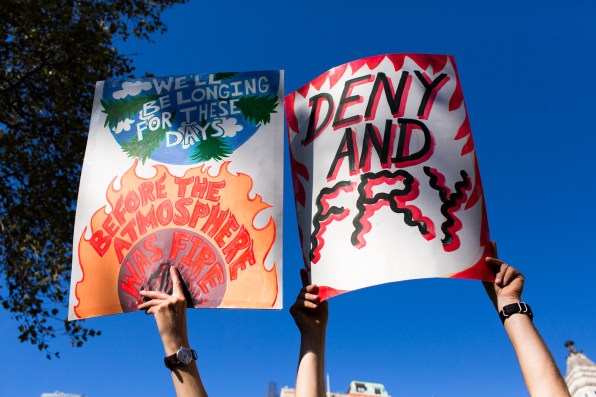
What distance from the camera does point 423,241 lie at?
2.02 meters

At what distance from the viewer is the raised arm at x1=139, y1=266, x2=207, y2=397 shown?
179 cm

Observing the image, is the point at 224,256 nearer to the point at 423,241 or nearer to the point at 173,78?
the point at 423,241

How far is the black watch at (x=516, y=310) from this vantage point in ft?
6.01

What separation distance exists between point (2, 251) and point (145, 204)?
6.21m

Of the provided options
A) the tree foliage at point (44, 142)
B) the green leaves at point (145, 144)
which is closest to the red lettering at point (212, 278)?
the green leaves at point (145, 144)

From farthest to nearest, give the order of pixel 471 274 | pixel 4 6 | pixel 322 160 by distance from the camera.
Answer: pixel 4 6 → pixel 322 160 → pixel 471 274

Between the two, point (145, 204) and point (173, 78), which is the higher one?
point (173, 78)

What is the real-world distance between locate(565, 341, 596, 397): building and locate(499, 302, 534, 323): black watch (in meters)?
52.6

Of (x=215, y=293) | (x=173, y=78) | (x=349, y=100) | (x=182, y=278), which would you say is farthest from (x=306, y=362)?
(x=173, y=78)

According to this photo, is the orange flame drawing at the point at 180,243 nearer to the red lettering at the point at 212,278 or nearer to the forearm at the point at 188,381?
the red lettering at the point at 212,278

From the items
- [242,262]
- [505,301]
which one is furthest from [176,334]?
[505,301]

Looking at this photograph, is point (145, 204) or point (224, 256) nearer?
point (224, 256)

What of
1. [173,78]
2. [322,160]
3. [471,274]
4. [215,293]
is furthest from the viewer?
[173,78]

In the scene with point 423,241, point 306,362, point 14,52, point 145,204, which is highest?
point 14,52
